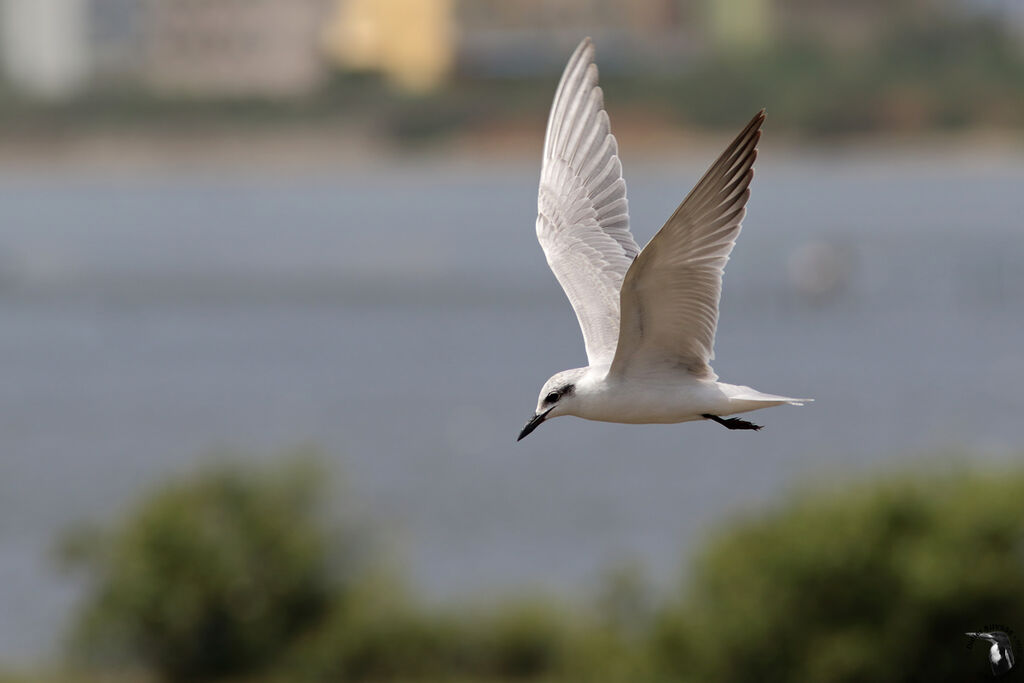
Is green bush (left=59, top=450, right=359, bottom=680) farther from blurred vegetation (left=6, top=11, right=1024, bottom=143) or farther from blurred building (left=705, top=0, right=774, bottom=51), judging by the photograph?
blurred building (left=705, top=0, right=774, bottom=51)

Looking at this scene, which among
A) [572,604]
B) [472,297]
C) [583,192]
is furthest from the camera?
[472,297]

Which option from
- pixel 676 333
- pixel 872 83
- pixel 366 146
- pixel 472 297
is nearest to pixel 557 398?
pixel 676 333

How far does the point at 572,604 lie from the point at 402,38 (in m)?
15.8

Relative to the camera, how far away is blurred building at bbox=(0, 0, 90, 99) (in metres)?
75.4

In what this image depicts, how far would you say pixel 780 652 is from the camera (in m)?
16.6

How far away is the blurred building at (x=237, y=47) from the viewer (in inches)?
2606

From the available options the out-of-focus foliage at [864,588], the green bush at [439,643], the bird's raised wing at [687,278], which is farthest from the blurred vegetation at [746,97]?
the bird's raised wing at [687,278]

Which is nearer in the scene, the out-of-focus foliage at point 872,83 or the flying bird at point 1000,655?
the flying bird at point 1000,655

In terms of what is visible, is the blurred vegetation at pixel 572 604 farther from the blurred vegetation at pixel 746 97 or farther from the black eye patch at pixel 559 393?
the blurred vegetation at pixel 746 97

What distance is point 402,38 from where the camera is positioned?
119ft

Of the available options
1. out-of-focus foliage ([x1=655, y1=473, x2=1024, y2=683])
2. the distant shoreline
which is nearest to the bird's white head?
out-of-focus foliage ([x1=655, y1=473, x2=1024, y2=683])

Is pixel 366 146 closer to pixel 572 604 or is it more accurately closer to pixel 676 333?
pixel 572 604

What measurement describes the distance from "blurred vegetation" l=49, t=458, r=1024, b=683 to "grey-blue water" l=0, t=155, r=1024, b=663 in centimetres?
161

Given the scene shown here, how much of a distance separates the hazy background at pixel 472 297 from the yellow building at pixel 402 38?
0.20 metres
